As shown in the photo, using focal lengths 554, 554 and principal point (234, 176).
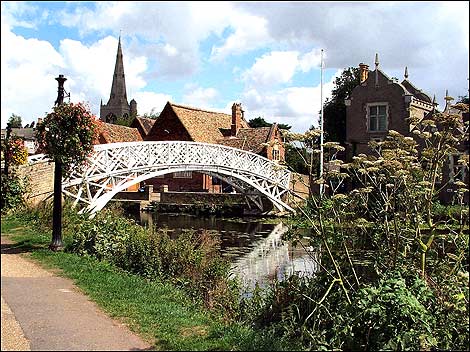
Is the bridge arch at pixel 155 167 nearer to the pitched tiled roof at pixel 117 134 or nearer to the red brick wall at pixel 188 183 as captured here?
the red brick wall at pixel 188 183

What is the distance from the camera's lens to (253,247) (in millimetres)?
21312

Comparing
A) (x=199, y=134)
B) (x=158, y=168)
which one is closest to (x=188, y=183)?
(x=199, y=134)

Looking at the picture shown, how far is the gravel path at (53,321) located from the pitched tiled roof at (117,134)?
108 feet

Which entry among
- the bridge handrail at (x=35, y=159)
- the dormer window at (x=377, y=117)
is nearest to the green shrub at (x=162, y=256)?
the bridge handrail at (x=35, y=159)

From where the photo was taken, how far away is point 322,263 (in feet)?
27.2

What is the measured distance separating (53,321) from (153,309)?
1.54m

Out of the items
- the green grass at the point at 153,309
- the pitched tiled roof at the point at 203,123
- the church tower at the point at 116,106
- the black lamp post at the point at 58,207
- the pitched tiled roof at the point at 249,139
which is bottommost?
the green grass at the point at 153,309

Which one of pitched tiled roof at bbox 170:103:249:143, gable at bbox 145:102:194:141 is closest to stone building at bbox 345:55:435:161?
pitched tiled roof at bbox 170:103:249:143

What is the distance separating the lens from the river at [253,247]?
1426cm

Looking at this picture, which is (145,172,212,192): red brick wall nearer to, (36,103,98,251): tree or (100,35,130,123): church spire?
(36,103,98,251): tree

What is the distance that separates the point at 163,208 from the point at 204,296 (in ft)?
88.1

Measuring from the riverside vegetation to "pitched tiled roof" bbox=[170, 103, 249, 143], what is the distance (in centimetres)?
3159

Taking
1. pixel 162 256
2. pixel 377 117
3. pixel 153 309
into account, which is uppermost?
pixel 377 117

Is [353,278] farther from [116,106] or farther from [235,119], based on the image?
[116,106]
